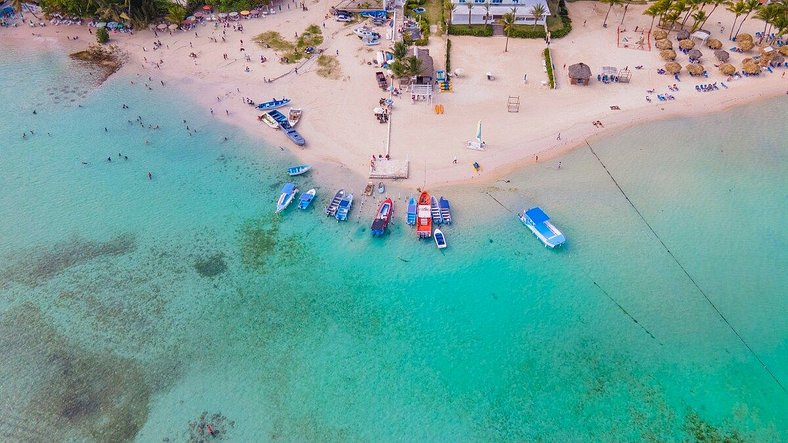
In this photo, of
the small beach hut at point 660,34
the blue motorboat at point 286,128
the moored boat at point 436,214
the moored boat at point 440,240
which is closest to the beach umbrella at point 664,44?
the small beach hut at point 660,34

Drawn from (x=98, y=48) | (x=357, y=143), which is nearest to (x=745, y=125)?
(x=357, y=143)

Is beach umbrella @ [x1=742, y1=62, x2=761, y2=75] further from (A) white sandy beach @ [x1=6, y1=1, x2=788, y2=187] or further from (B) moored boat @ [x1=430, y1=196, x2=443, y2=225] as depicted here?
(B) moored boat @ [x1=430, y1=196, x2=443, y2=225]

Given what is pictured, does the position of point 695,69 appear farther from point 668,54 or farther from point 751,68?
point 751,68

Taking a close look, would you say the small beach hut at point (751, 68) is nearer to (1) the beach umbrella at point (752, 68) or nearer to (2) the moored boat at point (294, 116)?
(1) the beach umbrella at point (752, 68)

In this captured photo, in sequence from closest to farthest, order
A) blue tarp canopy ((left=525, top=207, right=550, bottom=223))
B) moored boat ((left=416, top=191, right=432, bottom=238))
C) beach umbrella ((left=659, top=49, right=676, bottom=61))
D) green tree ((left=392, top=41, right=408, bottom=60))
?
moored boat ((left=416, top=191, right=432, bottom=238))
blue tarp canopy ((left=525, top=207, right=550, bottom=223))
green tree ((left=392, top=41, right=408, bottom=60))
beach umbrella ((left=659, top=49, right=676, bottom=61))

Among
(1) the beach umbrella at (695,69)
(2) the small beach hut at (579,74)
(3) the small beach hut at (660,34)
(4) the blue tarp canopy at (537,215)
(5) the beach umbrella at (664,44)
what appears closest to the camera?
(4) the blue tarp canopy at (537,215)

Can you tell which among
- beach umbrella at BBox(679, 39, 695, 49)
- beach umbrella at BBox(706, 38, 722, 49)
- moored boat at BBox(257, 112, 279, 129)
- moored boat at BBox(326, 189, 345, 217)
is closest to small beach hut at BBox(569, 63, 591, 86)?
beach umbrella at BBox(679, 39, 695, 49)

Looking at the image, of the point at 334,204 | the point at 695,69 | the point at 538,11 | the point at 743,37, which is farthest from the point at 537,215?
the point at 743,37

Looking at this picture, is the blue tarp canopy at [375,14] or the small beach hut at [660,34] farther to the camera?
the blue tarp canopy at [375,14]
